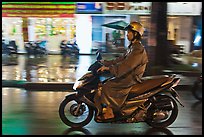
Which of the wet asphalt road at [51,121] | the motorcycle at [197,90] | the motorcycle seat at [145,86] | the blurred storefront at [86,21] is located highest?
the blurred storefront at [86,21]

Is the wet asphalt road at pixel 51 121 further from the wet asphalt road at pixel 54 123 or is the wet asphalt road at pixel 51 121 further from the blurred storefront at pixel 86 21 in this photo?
the blurred storefront at pixel 86 21

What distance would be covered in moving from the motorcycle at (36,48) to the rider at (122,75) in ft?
59.2

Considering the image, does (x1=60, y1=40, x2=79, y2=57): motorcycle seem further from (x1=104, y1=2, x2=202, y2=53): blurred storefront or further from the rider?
the rider

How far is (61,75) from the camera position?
14016mm

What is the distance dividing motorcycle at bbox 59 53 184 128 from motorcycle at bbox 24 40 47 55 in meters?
17.7

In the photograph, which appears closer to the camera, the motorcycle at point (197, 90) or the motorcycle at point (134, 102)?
the motorcycle at point (134, 102)

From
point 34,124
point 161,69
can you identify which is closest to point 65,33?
point 161,69

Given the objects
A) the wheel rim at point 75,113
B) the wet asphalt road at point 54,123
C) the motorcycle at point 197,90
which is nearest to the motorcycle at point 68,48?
the wet asphalt road at point 54,123

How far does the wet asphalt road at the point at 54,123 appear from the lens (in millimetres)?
6184

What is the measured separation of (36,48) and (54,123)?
17.5 meters

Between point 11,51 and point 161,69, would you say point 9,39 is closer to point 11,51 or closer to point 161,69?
point 11,51

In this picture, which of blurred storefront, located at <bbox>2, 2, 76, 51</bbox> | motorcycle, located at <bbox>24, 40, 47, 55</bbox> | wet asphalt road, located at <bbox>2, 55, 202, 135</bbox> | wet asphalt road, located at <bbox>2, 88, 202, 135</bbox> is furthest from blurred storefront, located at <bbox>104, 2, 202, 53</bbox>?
wet asphalt road, located at <bbox>2, 88, 202, 135</bbox>

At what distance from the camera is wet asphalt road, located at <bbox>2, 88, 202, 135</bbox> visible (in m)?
6.18

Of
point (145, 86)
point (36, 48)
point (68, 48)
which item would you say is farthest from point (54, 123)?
point (36, 48)
